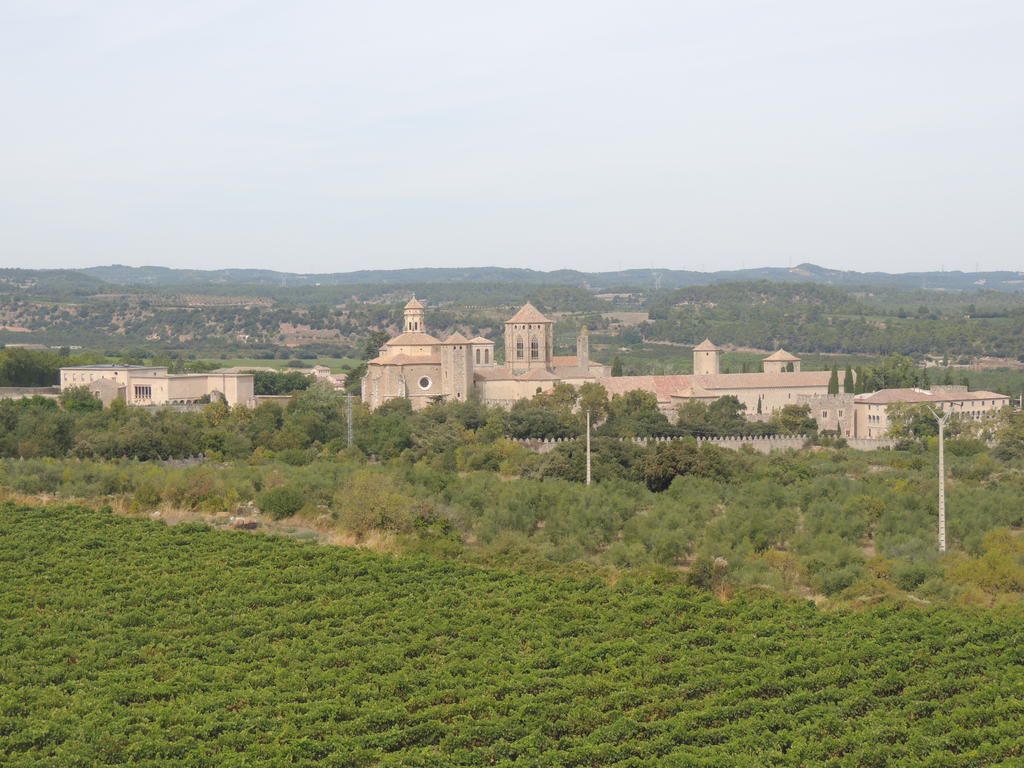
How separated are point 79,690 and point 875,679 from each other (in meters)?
9.42

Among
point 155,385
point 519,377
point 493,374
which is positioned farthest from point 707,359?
point 155,385

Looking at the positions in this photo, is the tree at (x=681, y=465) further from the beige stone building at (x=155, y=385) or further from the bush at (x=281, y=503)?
the beige stone building at (x=155, y=385)

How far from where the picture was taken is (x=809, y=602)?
2139 centimetres

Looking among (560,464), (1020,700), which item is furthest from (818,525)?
(1020,700)

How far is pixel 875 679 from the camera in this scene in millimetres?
16516

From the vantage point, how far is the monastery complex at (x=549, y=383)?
56719 mm

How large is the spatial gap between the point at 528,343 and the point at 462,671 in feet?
148

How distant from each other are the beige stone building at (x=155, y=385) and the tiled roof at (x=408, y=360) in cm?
811

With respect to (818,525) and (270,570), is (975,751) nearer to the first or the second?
(270,570)

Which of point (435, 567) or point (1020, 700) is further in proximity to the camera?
point (435, 567)

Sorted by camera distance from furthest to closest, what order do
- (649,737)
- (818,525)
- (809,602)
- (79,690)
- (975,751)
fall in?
1. (818,525)
2. (809,602)
3. (79,690)
4. (649,737)
5. (975,751)

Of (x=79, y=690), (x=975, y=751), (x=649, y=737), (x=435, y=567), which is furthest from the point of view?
(x=435, y=567)

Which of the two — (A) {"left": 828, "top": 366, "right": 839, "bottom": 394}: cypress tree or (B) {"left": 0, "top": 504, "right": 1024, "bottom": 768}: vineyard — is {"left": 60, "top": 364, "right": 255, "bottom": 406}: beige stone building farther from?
(B) {"left": 0, "top": 504, "right": 1024, "bottom": 768}: vineyard

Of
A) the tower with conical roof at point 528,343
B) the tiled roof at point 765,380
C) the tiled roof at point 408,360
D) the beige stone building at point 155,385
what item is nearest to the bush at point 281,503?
the tiled roof at point 408,360
